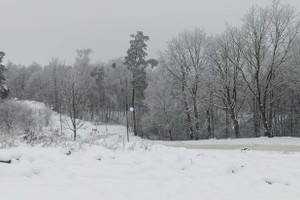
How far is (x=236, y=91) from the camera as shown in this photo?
108ft

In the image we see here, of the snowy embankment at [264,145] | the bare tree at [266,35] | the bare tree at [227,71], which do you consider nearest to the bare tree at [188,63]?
the bare tree at [227,71]

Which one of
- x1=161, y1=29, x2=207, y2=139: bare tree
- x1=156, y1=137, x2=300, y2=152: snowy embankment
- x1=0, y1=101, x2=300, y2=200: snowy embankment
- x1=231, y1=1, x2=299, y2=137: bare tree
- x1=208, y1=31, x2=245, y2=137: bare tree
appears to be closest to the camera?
x1=0, y1=101, x2=300, y2=200: snowy embankment

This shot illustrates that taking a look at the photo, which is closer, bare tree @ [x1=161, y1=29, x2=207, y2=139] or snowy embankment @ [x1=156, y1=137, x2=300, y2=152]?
snowy embankment @ [x1=156, y1=137, x2=300, y2=152]

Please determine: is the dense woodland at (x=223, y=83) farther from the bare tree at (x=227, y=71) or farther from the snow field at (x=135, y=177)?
the snow field at (x=135, y=177)

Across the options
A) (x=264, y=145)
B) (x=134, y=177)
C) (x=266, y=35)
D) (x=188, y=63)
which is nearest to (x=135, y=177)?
(x=134, y=177)

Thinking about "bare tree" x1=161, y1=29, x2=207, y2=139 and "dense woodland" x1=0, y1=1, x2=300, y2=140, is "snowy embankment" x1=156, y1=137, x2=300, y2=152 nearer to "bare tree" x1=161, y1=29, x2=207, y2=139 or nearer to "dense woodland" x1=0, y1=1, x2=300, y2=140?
"dense woodland" x1=0, y1=1, x2=300, y2=140

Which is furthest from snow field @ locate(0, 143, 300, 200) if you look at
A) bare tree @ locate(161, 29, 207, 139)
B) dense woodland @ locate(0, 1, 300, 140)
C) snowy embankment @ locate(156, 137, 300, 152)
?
bare tree @ locate(161, 29, 207, 139)

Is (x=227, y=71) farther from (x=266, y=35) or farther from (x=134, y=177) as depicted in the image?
(x=134, y=177)

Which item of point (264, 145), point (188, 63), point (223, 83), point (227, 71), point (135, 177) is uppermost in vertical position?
point (188, 63)

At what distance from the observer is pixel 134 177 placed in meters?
6.35

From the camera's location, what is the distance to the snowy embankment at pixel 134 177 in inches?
189

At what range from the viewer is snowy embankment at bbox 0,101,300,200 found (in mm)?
4812

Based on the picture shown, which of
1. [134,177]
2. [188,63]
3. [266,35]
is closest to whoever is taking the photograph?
[134,177]

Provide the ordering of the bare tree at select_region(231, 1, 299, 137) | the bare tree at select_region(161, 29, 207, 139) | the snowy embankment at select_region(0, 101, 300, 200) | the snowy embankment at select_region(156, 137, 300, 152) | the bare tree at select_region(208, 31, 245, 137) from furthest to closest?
1. the bare tree at select_region(161, 29, 207, 139)
2. the bare tree at select_region(208, 31, 245, 137)
3. the bare tree at select_region(231, 1, 299, 137)
4. the snowy embankment at select_region(156, 137, 300, 152)
5. the snowy embankment at select_region(0, 101, 300, 200)
